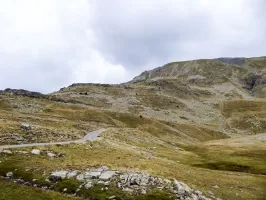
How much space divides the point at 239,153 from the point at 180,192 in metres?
54.5

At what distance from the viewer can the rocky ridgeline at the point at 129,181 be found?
40.9m

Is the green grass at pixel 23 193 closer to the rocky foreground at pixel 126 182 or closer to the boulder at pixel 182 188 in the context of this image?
the rocky foreground at pixel 126 182

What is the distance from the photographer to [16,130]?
69250mm

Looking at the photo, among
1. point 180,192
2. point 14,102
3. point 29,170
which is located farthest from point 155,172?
point 14,102

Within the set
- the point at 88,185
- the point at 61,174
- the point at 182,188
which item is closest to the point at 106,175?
the point at 88,185

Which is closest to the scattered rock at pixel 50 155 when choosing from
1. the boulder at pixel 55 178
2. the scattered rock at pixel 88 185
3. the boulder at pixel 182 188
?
the boulder at pixel 55 178

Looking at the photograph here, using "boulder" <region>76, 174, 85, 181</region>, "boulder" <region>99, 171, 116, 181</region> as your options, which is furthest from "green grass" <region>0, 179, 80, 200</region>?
"boulder" <region>99, 171, 116, 181</region>

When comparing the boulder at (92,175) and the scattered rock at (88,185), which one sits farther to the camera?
the boulder at (92,175)

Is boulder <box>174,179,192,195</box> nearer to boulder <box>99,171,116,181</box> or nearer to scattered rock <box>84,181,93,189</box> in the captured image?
boulder <box>99,171,116,181</box>

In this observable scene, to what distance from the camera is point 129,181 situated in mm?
42344

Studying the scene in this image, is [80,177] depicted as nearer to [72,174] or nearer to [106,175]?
[72,174]

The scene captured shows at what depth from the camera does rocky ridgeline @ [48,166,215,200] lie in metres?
40.9

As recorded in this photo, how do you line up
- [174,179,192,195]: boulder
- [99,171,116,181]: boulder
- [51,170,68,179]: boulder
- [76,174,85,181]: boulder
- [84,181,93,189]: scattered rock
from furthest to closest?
[99,171,116,181]: boulder < [51,170,68,179]: boulder < [76,174,85,181]: boulder < [174,179,192,195]: boulder < [84,181,93,189]: scattered rock

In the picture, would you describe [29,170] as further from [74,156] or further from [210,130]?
[210,130]
